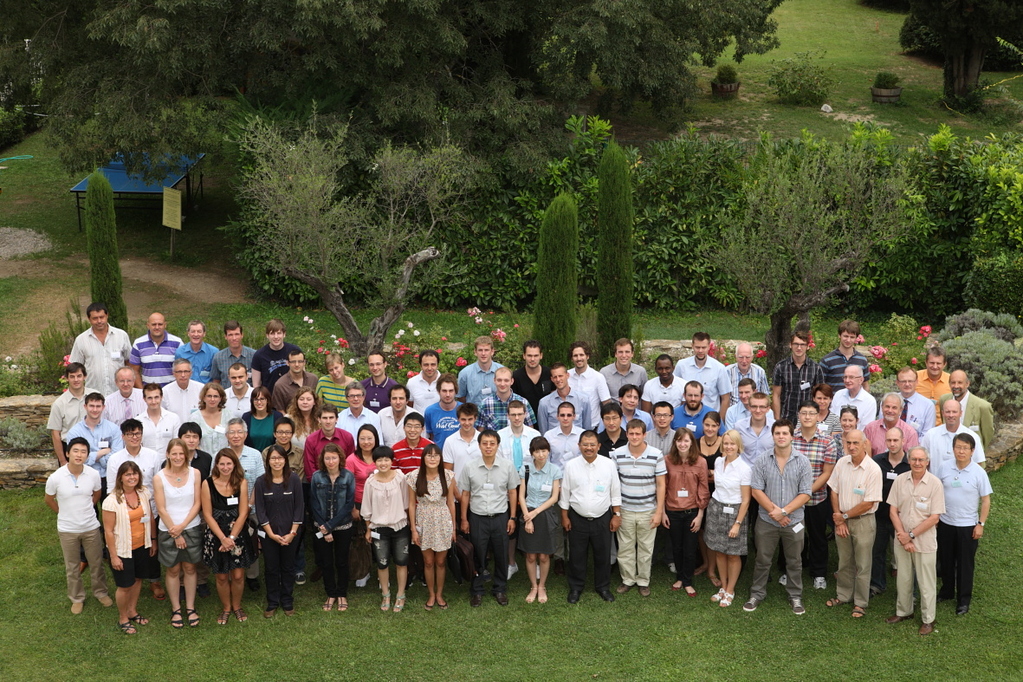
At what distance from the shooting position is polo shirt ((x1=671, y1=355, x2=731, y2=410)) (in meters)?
10.1

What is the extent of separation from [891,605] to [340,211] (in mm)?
7701

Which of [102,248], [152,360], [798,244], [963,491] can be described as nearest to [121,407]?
[152,360]

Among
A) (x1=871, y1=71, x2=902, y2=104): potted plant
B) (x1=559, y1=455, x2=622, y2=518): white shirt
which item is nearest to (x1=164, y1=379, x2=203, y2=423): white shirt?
(x1=559, y1=455, x2=622, y2=518): white shirt

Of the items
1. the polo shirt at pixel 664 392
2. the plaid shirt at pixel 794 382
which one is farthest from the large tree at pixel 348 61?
the plaid shirt at pixel 794 382

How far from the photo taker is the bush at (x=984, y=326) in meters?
13.1

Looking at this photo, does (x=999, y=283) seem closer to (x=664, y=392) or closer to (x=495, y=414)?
(x=664, y=392)

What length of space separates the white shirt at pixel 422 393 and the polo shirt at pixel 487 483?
3.93 ft

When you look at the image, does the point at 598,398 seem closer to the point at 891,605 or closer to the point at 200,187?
the point at 891,605

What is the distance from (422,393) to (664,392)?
2.31 meters

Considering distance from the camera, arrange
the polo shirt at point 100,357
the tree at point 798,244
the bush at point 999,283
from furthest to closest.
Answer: the bush at point 999,283 < the tree at point 798,244 < the polo shirt at point 100,357

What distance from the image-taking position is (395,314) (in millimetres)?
13086

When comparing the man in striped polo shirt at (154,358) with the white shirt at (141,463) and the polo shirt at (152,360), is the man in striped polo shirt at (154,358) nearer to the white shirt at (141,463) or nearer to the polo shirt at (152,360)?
the polo shirt at (152,360)

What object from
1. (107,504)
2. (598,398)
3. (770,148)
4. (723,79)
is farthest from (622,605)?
(723,79)

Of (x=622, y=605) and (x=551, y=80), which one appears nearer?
(x=622, y=605)
